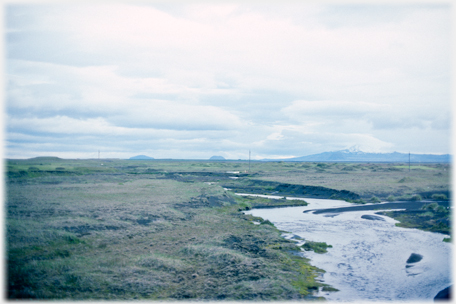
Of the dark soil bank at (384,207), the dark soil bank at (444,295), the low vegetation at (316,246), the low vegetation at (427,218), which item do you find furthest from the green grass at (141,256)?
the low vegetation at (427,218)

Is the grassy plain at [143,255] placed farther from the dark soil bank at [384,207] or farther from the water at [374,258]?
the dark soil bank at [384,207]

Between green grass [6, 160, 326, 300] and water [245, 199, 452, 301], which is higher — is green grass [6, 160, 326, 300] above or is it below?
above

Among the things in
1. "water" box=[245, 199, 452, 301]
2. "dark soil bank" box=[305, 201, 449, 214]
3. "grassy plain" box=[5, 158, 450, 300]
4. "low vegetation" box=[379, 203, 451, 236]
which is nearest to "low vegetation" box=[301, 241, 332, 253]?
"water" box=[245, 199, 452, 301]

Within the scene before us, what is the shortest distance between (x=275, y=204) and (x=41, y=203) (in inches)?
1193

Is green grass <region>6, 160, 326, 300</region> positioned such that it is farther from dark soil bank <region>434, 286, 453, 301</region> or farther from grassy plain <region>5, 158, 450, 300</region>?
dark soil bank <region>434, 286, 453, 301</region>

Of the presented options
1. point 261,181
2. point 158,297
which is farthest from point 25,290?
point 261,181

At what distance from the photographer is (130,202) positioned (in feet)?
113

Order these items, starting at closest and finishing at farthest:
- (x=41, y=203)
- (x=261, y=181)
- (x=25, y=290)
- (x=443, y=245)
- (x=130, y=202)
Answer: (x=25, y=290), (x=443, y=245), (x=41, y=203), (x=130, y=202), (x=261, y=181)

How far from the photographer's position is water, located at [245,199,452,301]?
51.4 feet

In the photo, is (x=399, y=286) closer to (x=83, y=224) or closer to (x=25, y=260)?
(x=25, y=260)

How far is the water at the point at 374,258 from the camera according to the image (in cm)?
1566

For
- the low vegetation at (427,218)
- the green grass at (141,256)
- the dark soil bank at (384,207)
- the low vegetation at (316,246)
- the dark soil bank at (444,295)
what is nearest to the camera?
the green grass at (141,256)

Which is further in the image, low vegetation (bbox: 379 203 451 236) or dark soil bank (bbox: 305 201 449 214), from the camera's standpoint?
dark soil bank (bbox: 305 201 449 214)

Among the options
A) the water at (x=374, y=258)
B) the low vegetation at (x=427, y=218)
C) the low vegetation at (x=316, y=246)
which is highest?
the low vegetation at (x=427, y=218)
